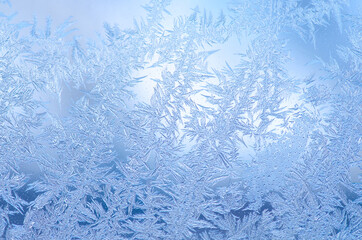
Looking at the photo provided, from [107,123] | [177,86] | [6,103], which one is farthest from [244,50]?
[6,103]

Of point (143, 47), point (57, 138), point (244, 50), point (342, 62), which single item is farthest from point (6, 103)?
point (342, 62)

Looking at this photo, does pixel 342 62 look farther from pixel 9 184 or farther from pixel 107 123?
pixel 9 184

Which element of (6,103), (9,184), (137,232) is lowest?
(137,232)

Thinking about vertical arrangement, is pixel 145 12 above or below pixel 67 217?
above

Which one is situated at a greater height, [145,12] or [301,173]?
[145,12]

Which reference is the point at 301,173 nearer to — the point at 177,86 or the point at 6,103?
the point at 177,86

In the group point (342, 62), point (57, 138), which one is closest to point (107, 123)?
point (57, 138)
